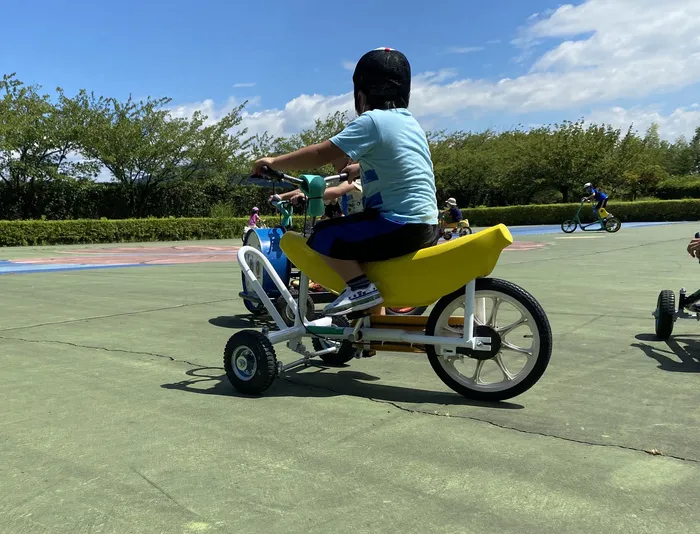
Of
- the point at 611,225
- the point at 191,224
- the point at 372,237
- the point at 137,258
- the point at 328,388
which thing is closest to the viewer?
the point at 372,237

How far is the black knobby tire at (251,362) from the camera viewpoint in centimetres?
356

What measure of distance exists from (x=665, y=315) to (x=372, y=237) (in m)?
2.86

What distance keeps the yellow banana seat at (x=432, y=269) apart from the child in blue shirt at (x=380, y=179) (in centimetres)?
8

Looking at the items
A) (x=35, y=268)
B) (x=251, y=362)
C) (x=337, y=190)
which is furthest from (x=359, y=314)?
(x=35, y=268)

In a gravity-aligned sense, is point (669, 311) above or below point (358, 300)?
below

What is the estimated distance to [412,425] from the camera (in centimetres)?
308

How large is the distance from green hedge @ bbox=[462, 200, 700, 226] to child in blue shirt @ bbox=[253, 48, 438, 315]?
34.2 meters

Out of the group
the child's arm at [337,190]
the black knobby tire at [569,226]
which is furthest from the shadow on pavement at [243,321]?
the black knobby tire at [569,226]

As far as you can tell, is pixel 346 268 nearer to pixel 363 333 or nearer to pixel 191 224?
pixel 363 333

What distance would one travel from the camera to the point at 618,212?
37500 millimetres

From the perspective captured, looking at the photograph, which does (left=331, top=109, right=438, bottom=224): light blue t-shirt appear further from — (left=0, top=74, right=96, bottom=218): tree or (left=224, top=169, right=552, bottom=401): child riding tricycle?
(left=0, top=74, right=96, bottom=218): tree

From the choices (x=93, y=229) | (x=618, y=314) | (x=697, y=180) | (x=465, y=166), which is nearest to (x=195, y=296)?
(x=618, y=314)

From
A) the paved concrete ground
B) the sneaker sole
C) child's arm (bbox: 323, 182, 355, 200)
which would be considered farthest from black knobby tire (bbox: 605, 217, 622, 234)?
the sneaker sole

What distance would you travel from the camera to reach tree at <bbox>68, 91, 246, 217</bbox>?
31.0 m
